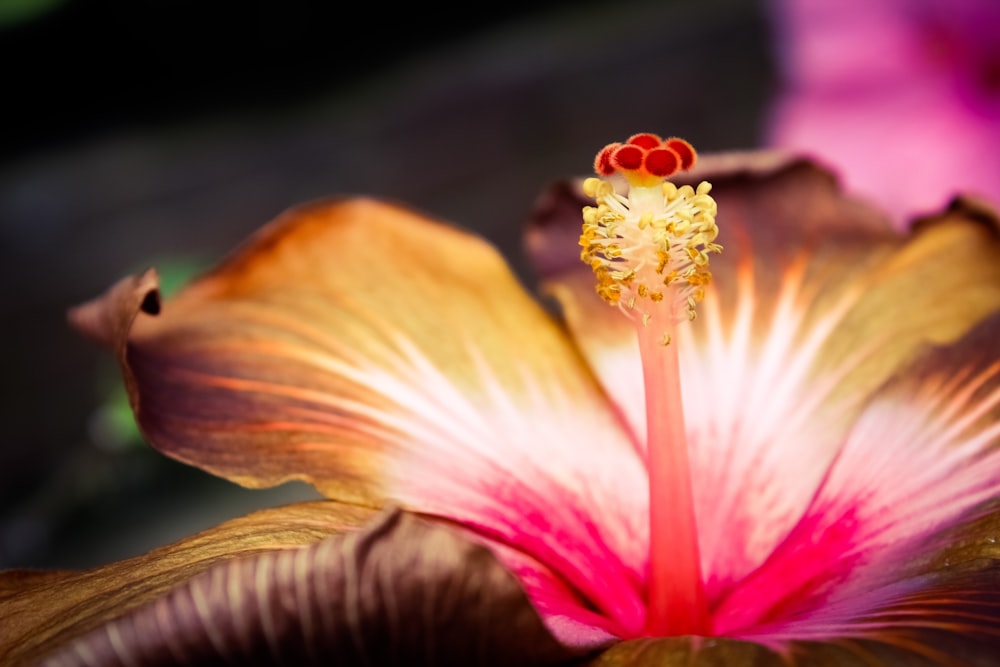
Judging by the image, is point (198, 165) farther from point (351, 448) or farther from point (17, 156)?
point (351, 448)

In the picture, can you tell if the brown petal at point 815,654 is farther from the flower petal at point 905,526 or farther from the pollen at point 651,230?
the pollen at point 651,230

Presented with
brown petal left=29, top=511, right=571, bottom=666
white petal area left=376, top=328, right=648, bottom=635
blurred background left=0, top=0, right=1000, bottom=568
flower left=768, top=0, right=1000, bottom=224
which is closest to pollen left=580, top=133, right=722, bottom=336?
white petal area left=376, top=328, right=648, bottom=635

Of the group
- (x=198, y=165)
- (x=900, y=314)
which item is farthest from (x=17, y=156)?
(x=900, y=314)

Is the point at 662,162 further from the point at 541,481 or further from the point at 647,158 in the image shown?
the point at 541,481

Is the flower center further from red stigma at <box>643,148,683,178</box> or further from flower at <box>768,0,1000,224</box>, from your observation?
flower at <box>768,0,1000,224</box>

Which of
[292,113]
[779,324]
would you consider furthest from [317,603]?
[292,113]
